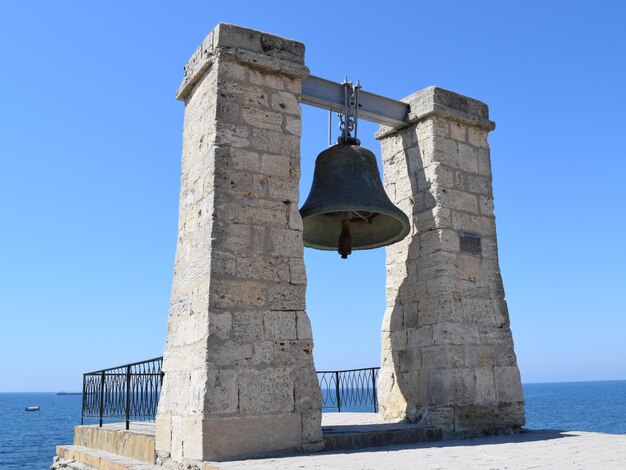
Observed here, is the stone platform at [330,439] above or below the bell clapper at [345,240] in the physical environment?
below

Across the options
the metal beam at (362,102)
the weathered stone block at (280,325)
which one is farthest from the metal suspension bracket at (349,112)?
the weathered stone block at (280,325)

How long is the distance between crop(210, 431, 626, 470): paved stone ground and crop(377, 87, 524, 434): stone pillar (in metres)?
0.66

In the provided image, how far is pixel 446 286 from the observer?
6.16 metres

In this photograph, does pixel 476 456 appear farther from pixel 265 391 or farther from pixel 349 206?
pixel 349 206

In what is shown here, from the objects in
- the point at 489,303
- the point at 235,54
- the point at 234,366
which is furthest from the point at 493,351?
the point at 235,54

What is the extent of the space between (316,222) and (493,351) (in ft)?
7.18

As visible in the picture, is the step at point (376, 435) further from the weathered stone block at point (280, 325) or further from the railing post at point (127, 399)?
the railing post at point (127, 399)

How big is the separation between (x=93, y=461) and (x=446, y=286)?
12.9 feet

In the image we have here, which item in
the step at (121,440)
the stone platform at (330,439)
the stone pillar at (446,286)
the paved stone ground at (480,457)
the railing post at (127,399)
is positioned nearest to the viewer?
the paved stone ground at (480,457)

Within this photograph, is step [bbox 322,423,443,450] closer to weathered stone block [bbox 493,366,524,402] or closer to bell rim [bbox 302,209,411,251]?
weathered stone block [bbox 493,366,524,402]

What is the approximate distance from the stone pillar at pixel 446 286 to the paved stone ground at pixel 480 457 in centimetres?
66

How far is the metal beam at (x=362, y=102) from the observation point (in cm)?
628

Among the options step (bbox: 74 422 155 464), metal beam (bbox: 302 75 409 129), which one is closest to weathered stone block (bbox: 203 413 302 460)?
step (bbox: 74 422 155 464)

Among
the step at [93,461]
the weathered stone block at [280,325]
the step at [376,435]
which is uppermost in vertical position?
the weathered stone block at [280,325]
